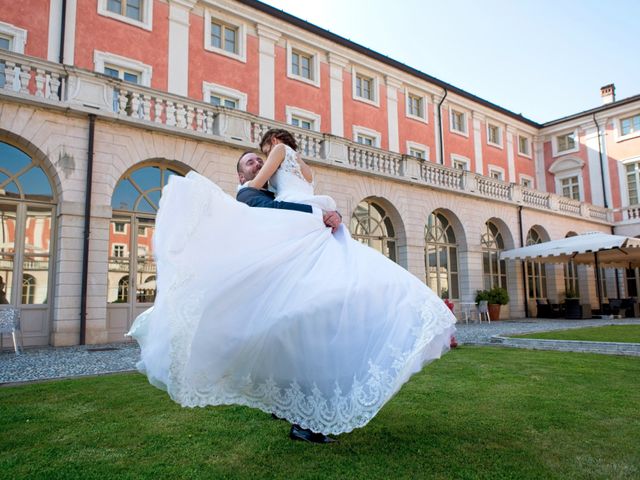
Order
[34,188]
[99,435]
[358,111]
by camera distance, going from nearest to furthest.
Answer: [99,435]
[34,188]
[358,111]

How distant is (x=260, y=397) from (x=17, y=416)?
2.60 m

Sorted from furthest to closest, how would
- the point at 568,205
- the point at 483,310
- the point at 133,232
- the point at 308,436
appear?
1. the point at 568,205
2. the point at 483,310
3. the point at 133,232
4. the point at 308,436

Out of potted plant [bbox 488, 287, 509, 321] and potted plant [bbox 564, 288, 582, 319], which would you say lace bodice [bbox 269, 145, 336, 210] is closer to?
potted plant [bbox 488, 287, 509, 321]

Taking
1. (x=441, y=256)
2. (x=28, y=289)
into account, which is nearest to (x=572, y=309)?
(x=441, y=256)

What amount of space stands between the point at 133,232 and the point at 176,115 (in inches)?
119

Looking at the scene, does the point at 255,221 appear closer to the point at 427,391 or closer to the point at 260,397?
the point at 260,397

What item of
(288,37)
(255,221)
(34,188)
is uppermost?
(288,37)

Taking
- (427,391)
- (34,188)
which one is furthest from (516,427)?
(34,188)

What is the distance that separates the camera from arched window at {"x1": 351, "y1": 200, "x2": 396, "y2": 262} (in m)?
16.0

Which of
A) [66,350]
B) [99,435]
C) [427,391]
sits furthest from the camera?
[66,350]

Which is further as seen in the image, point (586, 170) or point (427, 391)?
point (586, 170)

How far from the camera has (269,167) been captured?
10.4 feet

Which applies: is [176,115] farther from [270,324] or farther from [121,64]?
[270,324]

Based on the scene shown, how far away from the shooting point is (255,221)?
109 inches
